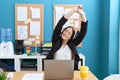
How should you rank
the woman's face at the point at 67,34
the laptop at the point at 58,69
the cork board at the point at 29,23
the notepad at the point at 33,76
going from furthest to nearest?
the cork board at the point at 29,23, the woman's face at the point at 67,34, the notepad at the point at 33,76, the laptop at the point at 58,69

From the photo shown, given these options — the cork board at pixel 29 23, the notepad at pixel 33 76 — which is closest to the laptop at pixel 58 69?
the notepad at pixel 33 76

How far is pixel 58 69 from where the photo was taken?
2.01 meters

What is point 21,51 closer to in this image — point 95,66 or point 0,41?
point 0,41

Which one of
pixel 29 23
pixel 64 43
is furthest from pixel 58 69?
pixel 29 23

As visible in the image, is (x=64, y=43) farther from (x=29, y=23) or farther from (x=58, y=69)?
(x=29, y=23)

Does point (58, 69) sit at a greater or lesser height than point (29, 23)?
lesser

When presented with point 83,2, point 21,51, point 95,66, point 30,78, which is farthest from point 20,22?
point 30,78

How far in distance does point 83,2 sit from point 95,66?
124 cm

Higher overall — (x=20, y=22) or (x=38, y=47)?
(x=20, y=22)

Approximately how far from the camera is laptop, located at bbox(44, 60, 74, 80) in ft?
6.53

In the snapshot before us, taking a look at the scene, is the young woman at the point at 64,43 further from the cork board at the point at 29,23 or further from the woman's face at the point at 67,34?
the cork board at the point at 29,23

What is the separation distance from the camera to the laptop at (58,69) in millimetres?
1989

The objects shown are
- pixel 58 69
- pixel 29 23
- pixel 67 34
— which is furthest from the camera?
pixel 29 23

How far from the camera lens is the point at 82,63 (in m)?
3.78
